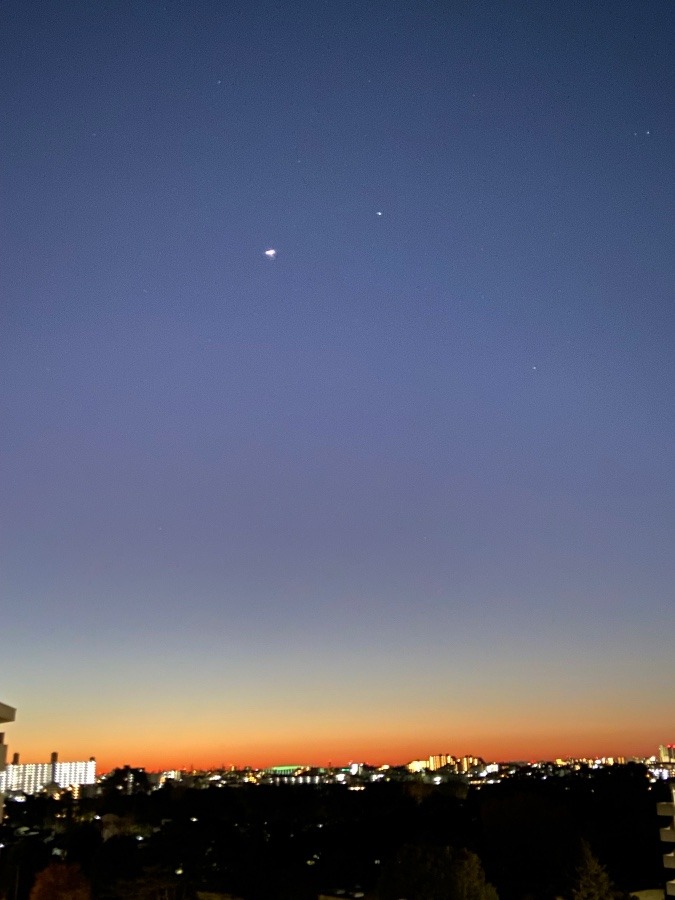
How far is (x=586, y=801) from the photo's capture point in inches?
2154

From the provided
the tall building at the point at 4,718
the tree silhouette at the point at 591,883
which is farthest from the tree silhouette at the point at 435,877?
the tall building at the point at 4,718

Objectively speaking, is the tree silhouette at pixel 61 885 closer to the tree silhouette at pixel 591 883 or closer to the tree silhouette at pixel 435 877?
the tree silhouette at pixel 435 877

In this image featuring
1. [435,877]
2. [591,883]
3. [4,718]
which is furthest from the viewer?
[435,877]

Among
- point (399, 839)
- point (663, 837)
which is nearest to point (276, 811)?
point (399, 839)

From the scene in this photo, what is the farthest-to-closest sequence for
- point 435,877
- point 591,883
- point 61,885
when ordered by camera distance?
point 61,885 < point 435,877 < point 591,883

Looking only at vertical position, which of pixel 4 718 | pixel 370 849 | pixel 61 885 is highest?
pixel 4 718

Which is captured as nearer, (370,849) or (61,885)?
(61,885)

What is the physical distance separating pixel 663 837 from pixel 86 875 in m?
37.9

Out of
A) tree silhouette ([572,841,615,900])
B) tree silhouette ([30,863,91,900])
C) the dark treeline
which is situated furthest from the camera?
tree silhouette ([30,863,91,900])

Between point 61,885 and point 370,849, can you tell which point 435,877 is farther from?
Result: point 61,885

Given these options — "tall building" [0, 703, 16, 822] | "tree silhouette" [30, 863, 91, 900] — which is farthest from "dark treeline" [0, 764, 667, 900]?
"tall building" [0, 703, 16, 822]

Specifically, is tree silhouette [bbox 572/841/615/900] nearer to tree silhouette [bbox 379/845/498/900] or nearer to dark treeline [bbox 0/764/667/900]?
dark treeline [bbox 0/764/667/900]

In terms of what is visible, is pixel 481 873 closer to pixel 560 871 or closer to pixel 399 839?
pixel 560 871

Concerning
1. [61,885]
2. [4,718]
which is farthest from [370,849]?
[4,718]
